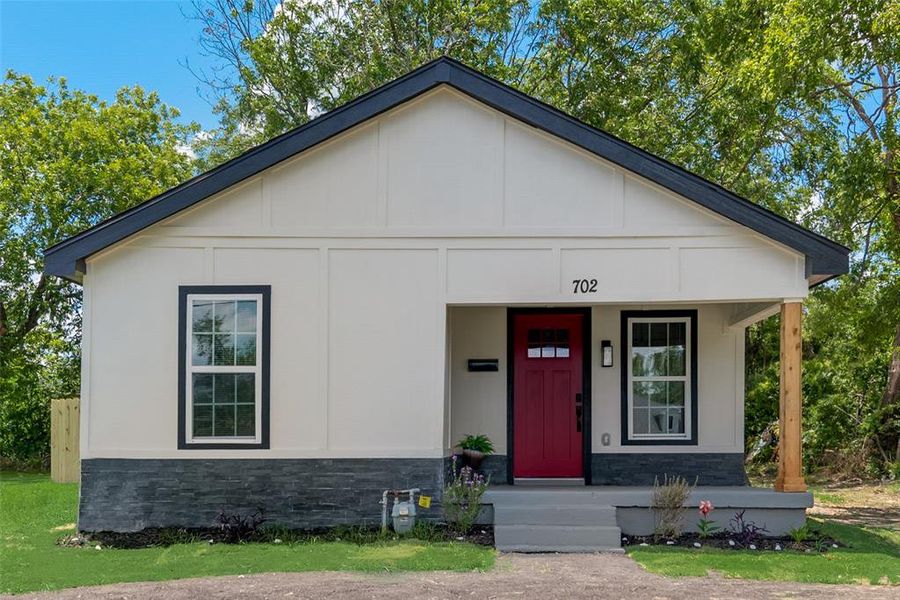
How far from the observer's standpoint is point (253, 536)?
30.0 feet

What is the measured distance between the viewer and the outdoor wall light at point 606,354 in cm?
1108


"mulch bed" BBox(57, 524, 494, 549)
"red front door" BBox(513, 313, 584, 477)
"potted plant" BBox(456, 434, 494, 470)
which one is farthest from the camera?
"red front door" BBox(513, 313, 584, 477)

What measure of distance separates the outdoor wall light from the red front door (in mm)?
281

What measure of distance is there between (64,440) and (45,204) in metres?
Result: 7.30

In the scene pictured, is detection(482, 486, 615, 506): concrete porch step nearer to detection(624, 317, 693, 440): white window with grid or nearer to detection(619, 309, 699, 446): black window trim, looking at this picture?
detection(619, 309, 699, 446): black window trim

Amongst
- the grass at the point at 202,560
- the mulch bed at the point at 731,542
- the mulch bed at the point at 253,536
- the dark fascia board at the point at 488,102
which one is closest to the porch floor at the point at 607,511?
the mulch bed at the point at 731,542

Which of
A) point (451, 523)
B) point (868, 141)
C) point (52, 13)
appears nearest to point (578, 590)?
point (451, 523)

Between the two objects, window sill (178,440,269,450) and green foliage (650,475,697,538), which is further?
window sill (178,440,269,450)

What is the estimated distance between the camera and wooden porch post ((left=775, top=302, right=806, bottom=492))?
9422 mm

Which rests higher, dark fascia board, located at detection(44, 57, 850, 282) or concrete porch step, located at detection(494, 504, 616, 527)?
dark fascia board, located at detection(44, 57, 850, 282)

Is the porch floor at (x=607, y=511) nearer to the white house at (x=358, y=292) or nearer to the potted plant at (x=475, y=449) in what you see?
the white house at (x=358, y=292)

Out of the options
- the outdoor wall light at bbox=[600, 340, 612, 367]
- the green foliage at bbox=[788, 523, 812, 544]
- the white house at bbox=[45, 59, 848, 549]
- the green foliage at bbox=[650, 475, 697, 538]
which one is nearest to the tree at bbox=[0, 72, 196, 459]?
the white house at bbox=[45, 59, 848, 549]

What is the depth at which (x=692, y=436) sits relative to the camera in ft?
36.1

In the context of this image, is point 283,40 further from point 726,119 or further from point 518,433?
point 518,433
